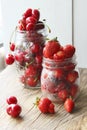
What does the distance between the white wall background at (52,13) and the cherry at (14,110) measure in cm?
129

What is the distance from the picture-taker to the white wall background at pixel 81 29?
223 cm

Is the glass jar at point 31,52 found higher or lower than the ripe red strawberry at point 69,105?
higher

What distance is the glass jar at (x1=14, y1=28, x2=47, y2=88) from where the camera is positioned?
4.20 ft

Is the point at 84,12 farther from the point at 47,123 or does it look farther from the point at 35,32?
the point at 47,123

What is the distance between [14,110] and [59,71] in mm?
220

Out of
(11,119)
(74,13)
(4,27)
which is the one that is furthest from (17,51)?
(4,27)

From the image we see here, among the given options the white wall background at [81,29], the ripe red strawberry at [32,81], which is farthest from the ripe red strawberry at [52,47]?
the white wall background at [81,29]

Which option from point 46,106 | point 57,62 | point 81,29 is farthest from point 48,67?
point 81,29

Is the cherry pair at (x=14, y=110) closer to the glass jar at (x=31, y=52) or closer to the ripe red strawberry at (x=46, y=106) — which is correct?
the ripe red strawberry at (x=46, y=106)

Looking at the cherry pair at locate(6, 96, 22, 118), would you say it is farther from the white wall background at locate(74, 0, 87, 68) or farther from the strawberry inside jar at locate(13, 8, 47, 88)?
the white wall background at locate(74, 0, 87, 68)

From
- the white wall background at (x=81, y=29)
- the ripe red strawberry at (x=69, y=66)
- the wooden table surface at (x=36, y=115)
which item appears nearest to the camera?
the wooden table surface at (x=36, y=115)

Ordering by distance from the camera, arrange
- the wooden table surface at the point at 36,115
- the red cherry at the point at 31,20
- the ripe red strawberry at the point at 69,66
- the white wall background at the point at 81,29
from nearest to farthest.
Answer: the wooden table surface at the point at 36,115 → the ripe red strawberry at the point at 69,66 → the red cherry at the point at 31,20 → the white wall background at the point at 81,29

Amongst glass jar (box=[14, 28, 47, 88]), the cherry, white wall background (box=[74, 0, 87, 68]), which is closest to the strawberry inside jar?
glass jar (box=[14, 28, 47, 88])

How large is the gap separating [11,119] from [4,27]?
1.52 m
